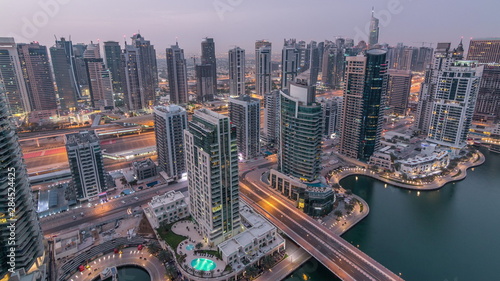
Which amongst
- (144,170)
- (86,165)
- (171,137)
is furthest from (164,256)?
(144,170)

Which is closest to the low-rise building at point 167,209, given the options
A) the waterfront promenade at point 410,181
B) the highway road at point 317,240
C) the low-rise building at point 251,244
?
the low-rise building at point 251,244

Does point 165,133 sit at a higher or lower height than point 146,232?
higher

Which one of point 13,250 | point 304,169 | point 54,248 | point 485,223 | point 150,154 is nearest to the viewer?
point 13,250

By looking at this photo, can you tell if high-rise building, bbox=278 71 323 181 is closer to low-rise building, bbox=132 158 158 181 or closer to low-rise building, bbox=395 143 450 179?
low-rise building, bbox=395 143 450 179

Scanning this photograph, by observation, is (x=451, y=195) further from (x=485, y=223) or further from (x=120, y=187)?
(x=120, y=187)

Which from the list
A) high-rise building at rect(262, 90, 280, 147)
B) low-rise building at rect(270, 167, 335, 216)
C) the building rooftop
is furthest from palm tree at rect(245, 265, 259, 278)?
high-rise building at rect(262, 90, 280, 147)

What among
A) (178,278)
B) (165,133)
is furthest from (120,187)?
(178,278)

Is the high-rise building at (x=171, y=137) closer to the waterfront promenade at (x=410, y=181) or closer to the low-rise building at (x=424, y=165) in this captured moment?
the waterfront promenade at (x=410, y=181)
